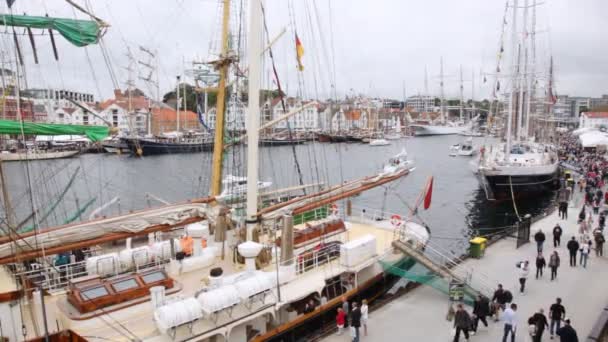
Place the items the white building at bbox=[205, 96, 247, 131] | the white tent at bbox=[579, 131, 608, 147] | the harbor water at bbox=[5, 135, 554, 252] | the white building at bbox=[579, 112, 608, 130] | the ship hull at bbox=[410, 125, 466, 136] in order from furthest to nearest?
the ship hull at bbox=[410, 125, 466, 136] → the white building at bbox=[579, 112, 608, 130] → the white tent at bbox=[579, 131, 608, 147] → the harbor water at bbox=[5, 135, 554, 252] → the white building at bbox=[205, 96, 247, 131]

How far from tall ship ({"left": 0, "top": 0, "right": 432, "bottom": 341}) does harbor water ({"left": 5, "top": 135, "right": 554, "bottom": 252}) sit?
7.01ft

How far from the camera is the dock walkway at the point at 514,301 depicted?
454 inches

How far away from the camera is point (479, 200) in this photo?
37906 mm

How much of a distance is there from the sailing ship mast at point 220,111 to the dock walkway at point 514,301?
310 inches

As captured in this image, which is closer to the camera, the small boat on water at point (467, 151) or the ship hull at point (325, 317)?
the ship hull at point (325, 317)

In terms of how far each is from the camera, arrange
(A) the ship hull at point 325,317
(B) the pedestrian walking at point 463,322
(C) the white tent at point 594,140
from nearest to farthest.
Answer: (B) the pedestrian walking at point 463,322, (A) the ship hull at point 325,317, (C) the white tent at point 594,140

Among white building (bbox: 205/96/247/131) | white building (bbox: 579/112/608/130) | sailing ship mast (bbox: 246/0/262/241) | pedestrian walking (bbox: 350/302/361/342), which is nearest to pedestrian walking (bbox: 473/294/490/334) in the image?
pedestrian walking (bbox: 350/302/361/342)

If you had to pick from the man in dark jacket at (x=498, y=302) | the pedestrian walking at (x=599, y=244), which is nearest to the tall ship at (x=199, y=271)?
the man in dark jacket at (x=498, y=302)

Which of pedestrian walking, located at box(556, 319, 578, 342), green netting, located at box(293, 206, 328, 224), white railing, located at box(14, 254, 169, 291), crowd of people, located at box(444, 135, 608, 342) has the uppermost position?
white railing, located at box(14, 254, 169, 291)

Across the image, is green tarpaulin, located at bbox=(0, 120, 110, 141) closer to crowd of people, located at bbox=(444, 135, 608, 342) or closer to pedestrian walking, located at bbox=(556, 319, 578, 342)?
crowd of people, located at bbox=(444, 135, 608, 342)

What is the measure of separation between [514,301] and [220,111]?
12.0 metres

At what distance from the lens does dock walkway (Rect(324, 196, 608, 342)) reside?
454 inches

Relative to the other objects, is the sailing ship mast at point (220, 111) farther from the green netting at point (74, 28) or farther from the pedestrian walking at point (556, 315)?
the pedestrian walking at point (556, 315)

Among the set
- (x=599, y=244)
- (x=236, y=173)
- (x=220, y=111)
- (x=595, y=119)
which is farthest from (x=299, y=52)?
(x=595, y=119)
